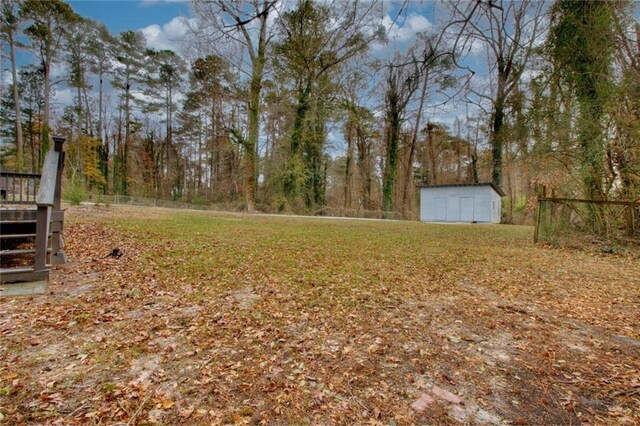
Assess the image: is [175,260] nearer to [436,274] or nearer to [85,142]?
[436,274]

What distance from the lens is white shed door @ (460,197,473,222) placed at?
19781mm

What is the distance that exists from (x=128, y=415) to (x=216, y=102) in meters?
24.1

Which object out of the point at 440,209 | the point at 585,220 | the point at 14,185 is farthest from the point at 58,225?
the point at 440,209

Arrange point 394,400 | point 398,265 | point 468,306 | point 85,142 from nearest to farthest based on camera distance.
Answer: point 394,400 < point 468,306 < point 398,265 < point 85,142

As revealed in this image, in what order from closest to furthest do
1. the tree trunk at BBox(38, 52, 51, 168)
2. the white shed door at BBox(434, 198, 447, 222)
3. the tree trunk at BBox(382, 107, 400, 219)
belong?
the tree trunk at BBox(38, 52, 51, 168), the white shed door at BBox(434, 198, 447, 222), the tree trunk at BBox(382, 107, 400, 219)

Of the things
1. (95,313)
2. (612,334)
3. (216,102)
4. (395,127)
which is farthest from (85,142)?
(612,334)

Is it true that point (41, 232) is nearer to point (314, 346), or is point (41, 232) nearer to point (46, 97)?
point (314, 346)

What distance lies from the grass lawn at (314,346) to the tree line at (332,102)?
9.13 feet

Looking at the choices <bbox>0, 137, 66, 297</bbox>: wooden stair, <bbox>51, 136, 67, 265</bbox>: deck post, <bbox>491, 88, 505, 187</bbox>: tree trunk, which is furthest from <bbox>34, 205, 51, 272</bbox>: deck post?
<bbox>491, 88, 505, 187</bbox>: tree trunk

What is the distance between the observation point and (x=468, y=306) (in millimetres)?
3590

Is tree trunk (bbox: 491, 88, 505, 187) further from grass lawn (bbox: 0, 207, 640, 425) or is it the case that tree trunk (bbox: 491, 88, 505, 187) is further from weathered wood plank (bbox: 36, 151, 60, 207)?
weathered wood plank (bbox: 36, 151, 60, 207)

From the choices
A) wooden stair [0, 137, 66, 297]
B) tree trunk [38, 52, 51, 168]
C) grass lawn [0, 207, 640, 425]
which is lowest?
grass lawn [0, 207, 640, 425]

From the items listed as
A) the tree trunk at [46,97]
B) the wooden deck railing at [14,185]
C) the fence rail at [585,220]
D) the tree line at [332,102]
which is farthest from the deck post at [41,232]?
the tree trunk at [46,97]

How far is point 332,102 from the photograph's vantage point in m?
21.6
